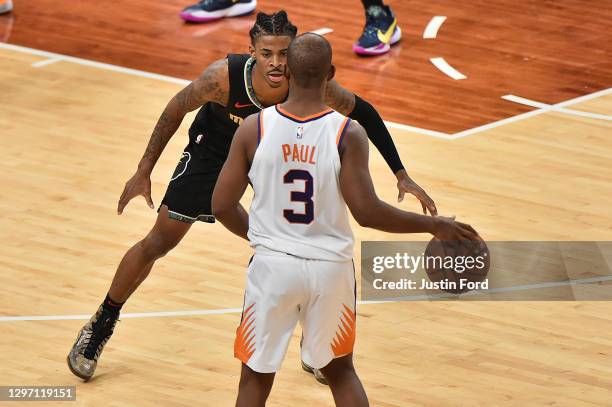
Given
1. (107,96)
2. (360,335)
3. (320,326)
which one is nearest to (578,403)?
(360,335)

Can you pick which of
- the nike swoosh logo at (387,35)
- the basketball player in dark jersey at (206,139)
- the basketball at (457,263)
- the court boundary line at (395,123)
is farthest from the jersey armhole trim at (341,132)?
the nike swoosh logo at (387,35)

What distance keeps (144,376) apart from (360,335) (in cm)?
121

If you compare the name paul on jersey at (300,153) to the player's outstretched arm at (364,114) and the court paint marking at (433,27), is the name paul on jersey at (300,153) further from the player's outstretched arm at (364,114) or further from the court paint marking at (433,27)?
the court paint marking at (433,27)

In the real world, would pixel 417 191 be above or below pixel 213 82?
below

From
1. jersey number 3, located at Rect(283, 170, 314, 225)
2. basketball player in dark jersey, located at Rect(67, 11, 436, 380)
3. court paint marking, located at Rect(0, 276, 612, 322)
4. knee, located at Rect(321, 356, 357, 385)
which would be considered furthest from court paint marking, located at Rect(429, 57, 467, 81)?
jersey number 3, located at Rect(283, 170, 314, 225)

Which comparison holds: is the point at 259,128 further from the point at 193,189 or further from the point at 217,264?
the point at 217,264

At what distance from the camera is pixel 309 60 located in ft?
15.6

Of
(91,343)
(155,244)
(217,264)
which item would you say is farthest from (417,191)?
(217,264)

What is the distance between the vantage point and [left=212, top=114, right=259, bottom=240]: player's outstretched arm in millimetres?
4891

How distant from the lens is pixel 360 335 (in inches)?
274

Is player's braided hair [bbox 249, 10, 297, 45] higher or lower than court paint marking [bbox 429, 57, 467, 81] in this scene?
higher

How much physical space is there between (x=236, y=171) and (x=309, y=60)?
0.50 metres

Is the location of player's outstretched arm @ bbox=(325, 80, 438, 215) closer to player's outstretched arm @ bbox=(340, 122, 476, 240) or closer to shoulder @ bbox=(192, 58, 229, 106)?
shoulder @ bbox=(192, 58, 229, 106)

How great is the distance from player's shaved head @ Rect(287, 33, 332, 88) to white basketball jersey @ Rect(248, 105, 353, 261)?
14 centimetres
